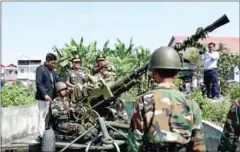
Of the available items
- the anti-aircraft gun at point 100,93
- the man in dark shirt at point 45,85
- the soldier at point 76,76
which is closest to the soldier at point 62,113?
the anti-aircraft gun at point 100,93

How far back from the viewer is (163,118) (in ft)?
11.8

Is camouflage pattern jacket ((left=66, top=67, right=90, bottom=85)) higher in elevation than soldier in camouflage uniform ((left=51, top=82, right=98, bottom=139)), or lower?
higher

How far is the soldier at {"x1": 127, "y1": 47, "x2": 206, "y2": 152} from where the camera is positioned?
3568mm

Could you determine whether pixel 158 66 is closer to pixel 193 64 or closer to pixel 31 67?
pixel 193 64

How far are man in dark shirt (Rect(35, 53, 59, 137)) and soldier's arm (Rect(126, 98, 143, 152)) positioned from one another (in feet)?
17.1

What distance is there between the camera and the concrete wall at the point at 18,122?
9.69 meters

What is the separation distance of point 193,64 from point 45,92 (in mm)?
10302

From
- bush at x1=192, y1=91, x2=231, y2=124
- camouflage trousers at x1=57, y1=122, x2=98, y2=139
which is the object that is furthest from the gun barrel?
camouflage trousers at x1=57, y1=122, x2=98, y2=139

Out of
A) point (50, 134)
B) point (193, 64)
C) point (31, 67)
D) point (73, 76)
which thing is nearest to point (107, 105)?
point (73, 76)

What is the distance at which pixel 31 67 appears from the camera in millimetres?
61500

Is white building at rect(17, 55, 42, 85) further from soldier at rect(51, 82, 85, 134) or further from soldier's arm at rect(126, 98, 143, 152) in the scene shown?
soldier's arm at rect(126, 98, 143, 152)

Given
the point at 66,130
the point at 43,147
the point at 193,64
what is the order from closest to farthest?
the point at 43,147 → the point at 66,130 → the point at 193,64

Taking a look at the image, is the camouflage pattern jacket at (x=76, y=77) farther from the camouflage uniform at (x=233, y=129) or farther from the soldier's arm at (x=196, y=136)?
the soldier's arm at (x=196, y=136)

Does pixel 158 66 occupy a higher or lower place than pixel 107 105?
higher
